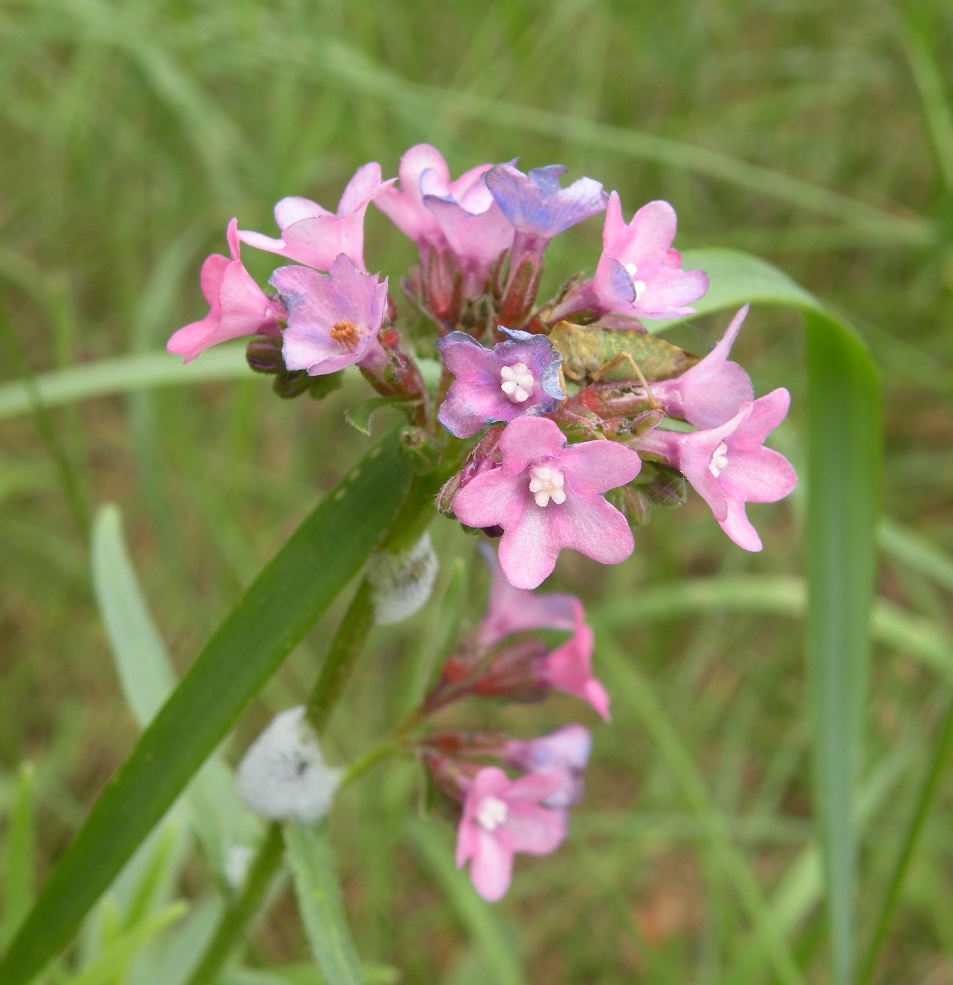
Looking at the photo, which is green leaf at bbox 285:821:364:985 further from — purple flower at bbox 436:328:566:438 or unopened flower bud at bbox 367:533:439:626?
purple flower at bbox 436:328:566:438

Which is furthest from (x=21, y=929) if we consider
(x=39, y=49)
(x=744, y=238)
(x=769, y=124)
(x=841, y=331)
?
(x=769, y=124)

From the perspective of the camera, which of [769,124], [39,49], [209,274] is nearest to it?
[209,274]

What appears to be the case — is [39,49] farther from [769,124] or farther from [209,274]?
[209,274]

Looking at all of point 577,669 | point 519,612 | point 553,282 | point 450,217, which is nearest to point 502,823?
point 577,669

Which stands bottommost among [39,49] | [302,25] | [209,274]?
[209,274]

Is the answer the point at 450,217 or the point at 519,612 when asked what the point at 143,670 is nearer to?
the point at 519,612

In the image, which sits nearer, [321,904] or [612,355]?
[612,355]

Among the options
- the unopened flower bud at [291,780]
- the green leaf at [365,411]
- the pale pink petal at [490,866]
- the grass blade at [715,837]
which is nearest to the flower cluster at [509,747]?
the pale pink petal at [490,866]

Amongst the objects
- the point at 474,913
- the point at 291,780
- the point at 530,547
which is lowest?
the point at 474,913
